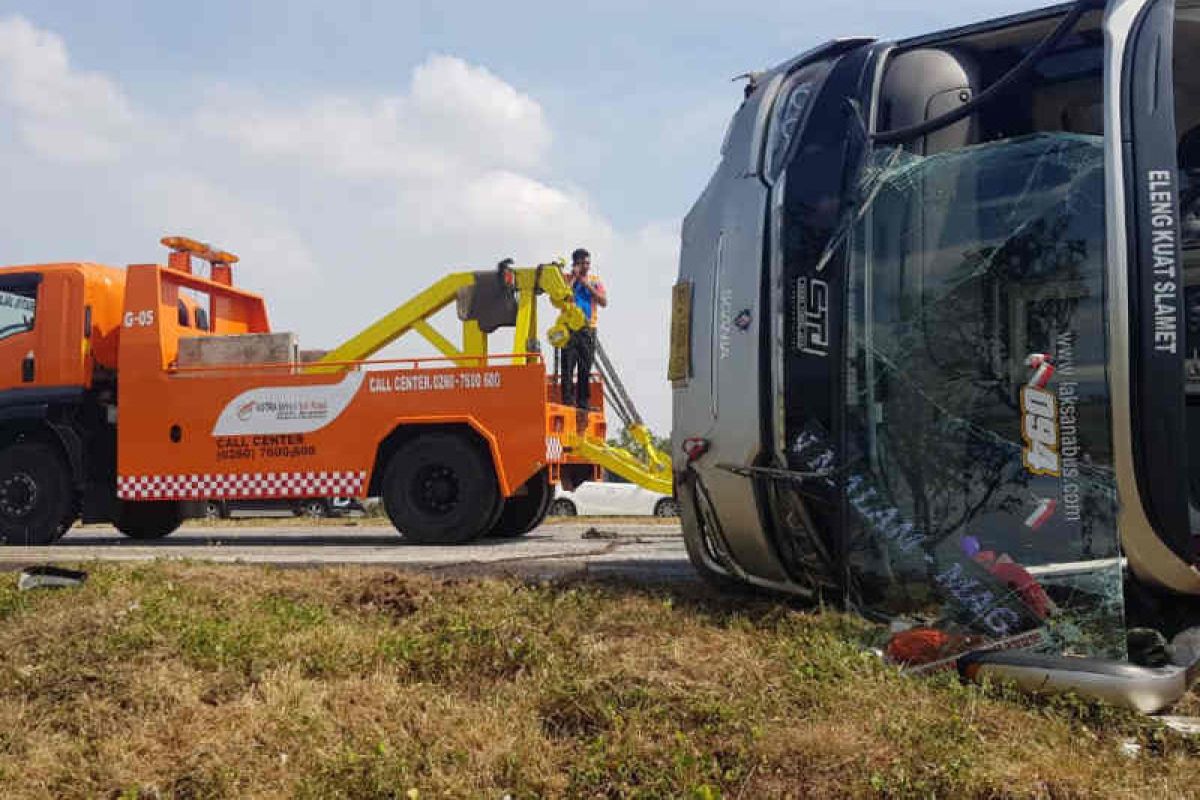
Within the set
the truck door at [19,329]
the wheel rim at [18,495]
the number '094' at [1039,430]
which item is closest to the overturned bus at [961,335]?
the number '094' at [1039,430]

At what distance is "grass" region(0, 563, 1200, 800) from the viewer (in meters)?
3.01

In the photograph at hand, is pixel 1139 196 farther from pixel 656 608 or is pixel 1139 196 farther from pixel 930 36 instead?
pixel 656 608

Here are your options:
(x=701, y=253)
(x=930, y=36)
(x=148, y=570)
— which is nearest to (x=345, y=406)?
(x=148, y=570)

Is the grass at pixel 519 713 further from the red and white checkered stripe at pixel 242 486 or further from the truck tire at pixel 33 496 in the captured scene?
the truck tire at pixel 33 496

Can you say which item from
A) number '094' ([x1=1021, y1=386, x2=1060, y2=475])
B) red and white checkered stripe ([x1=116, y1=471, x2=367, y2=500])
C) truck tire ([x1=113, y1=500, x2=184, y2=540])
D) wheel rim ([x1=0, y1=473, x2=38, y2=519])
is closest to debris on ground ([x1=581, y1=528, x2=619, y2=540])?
red and white checkered stripe ([x1=116, y1=471, x2=367, y2=500])

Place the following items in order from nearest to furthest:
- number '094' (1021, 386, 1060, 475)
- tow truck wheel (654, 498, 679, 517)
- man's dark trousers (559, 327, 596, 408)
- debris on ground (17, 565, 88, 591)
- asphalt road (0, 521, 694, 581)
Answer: number '094' (1021, 386, 1060, 475) < debris on ground (17, 565, 88, 591) < asphalt road (0, 521, 694, 581) < man's dark trousers (559, 327, 596, 408) < tow truck wheel (654, 498, 679, 517)

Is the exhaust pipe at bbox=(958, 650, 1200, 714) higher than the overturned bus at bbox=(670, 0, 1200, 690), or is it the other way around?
the overturned bus at bbox=(670, 0, 1200, 690)

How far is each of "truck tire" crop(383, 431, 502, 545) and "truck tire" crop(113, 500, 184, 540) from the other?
9.82 ft

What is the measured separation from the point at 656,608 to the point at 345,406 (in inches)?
251

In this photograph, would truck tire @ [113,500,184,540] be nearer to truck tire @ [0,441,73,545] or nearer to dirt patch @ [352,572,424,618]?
truck tire @ [0,441,73,545]

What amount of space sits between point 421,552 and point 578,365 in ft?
10.9

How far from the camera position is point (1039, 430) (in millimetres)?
3850

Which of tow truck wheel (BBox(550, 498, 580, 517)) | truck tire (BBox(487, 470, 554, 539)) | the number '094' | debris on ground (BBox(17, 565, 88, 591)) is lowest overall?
tow truck wheel (BBox(550, 498, 580, 517))

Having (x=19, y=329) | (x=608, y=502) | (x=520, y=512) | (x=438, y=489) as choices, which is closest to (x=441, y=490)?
(x=438, y=489)
